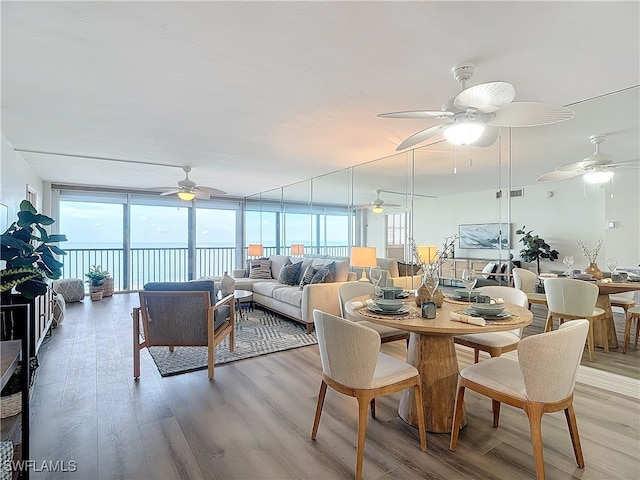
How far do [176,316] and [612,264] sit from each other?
3.91 metres

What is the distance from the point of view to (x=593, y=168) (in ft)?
9.62

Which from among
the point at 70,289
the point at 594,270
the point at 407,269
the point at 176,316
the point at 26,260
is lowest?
the point at 70,289

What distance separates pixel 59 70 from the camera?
7.09 feet

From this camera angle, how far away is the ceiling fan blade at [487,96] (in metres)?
1.64

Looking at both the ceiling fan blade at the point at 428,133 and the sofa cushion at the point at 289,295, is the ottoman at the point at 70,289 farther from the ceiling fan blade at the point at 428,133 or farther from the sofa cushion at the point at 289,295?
the ceiling fan blade at the point at 428,133

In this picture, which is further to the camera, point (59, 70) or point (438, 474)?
point (59, 70)

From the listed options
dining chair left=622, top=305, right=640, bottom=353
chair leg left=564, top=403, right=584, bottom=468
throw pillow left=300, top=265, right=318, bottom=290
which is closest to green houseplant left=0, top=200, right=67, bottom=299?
throw pillow left=300, top=265, right=318, bottom=290

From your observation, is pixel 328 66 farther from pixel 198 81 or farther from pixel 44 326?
pixel 44 326

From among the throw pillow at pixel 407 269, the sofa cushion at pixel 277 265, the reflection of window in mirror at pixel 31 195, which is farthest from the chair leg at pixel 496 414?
the reflection of window in mirror at pixel 31 195

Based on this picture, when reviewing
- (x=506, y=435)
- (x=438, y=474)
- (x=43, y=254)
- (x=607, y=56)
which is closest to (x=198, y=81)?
(x=43, y=254)

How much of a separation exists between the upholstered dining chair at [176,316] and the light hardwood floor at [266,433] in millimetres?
298

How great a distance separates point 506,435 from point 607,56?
2.43m

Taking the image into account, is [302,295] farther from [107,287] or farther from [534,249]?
[107,287]

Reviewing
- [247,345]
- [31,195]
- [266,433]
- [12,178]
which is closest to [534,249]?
[266,433]
